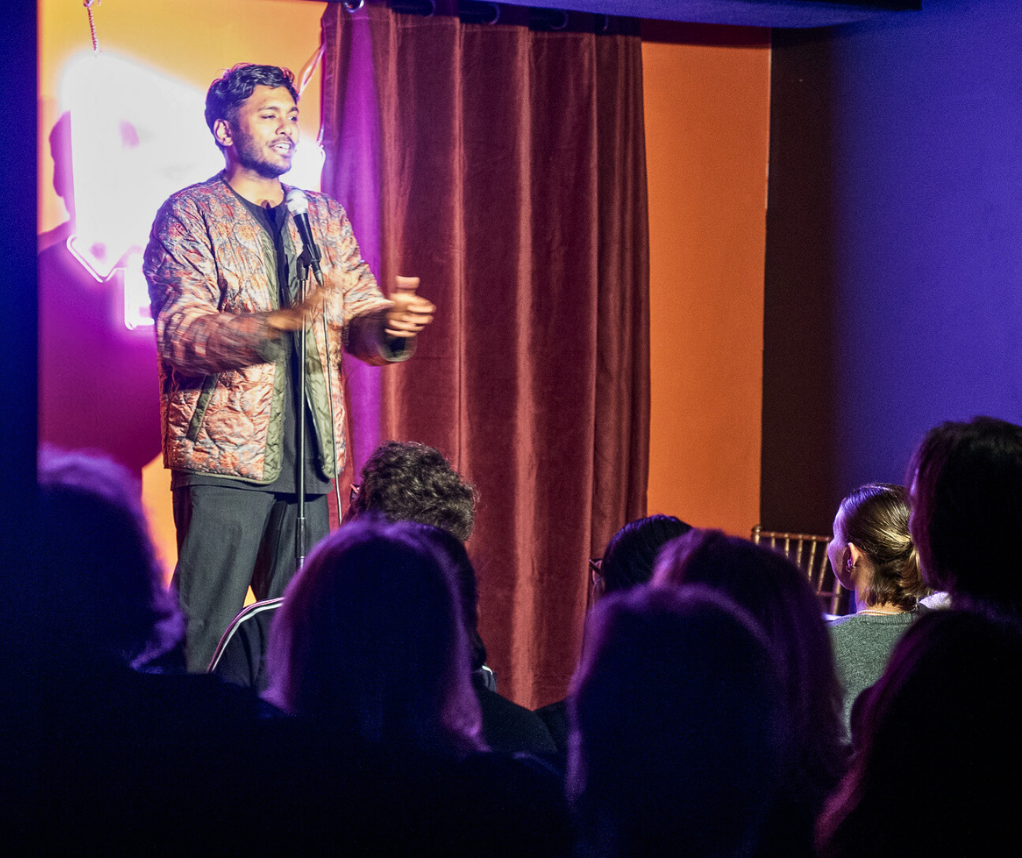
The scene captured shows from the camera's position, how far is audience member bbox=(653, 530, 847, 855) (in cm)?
114

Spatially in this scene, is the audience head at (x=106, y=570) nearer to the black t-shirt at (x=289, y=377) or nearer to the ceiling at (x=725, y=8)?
the black t-shirt at (x=289, y=377)

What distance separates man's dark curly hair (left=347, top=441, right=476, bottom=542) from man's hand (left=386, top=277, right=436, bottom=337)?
452mm

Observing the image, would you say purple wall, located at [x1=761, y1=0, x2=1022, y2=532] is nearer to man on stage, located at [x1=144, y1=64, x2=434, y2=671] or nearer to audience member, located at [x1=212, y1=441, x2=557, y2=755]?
man on stage, located at [x1=144, y1=64, x2=434, y2=671]

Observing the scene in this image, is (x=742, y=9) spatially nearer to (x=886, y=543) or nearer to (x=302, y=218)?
(x=302, y=218)

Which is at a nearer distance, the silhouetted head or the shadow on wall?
the silhouetted head

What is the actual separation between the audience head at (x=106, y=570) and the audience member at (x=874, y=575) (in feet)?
3.72

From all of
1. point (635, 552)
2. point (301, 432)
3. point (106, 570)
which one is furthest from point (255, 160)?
point (106, 570)

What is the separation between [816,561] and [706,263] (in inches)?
44.3

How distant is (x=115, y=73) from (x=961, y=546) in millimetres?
2673

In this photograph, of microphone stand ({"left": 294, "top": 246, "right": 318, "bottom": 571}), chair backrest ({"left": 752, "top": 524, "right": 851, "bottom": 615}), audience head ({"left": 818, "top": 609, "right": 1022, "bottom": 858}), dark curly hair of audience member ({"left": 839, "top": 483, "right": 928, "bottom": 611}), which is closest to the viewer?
audience head ({"left": 818, "top": 609, "right": 1022, "bottom": 858})

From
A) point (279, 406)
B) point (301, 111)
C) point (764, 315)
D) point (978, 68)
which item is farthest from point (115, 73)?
point (978, 68)

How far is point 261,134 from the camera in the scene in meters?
2.67

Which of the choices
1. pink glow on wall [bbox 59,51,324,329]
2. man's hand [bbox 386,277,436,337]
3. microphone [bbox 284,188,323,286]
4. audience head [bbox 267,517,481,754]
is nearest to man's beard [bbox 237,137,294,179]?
microphone [bbox 284,188,323,286]

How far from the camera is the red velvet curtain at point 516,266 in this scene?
342 centimetres
